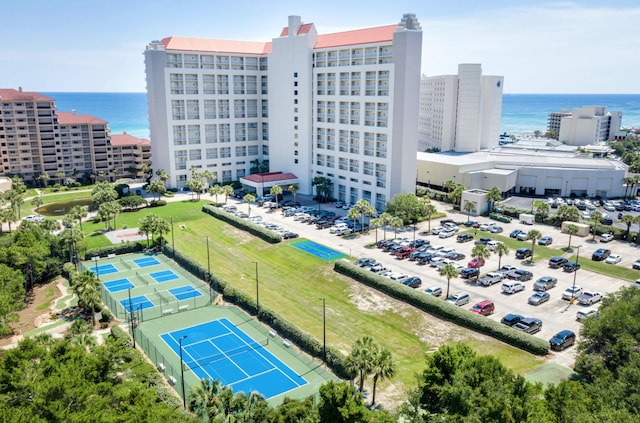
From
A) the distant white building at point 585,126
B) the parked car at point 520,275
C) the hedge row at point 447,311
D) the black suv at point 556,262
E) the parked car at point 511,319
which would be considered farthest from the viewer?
the distant white building at point 585,126

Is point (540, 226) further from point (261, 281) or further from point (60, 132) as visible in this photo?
point (60, 132)

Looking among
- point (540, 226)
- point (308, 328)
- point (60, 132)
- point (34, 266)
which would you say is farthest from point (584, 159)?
point (60, 132)

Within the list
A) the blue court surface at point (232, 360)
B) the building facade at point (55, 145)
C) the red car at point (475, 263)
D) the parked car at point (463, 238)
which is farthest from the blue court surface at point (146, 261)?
the building facade at point (55, 145)

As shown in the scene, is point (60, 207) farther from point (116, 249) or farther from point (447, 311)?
point (447, 311)

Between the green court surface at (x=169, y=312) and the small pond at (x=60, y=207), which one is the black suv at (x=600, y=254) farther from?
the small pond at (x=60, y=207)

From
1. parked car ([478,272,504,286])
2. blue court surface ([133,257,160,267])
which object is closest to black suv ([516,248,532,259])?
parked car ([478,272,504,286])
